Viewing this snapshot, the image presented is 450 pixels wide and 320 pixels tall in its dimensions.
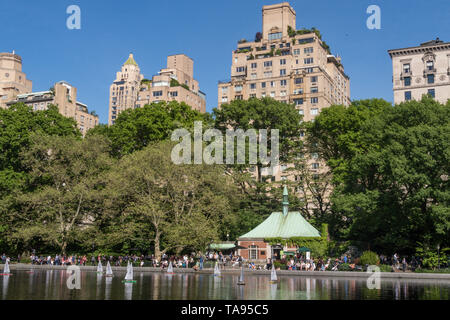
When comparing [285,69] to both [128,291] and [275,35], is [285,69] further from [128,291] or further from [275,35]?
[128,291]

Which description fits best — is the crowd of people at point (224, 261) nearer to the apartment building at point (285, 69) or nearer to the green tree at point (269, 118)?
the green tree at point (269, 118)

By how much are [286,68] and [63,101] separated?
80535 mm

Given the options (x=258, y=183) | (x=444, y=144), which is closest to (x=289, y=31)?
(x=258, y=183)

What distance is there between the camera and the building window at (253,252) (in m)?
62.2

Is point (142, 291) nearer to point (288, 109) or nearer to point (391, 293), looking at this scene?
point (391, 293)

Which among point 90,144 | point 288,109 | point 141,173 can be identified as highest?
point 288,109

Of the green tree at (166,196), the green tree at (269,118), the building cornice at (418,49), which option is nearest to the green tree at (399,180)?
the green tree at (269,118)

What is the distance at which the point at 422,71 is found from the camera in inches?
3647

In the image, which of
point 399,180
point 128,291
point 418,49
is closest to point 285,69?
point 418,49

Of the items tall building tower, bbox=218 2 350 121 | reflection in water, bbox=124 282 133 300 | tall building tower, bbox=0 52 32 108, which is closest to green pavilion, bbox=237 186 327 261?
reflection in water, bbox=124 282 133 300

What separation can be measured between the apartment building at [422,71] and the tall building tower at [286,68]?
23.4 m

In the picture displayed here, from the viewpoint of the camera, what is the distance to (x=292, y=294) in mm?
27859

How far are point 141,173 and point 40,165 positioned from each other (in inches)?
529

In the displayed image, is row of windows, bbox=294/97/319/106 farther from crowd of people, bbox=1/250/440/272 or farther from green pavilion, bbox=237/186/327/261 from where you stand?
crowd of people, bbox=1/250/440/272
